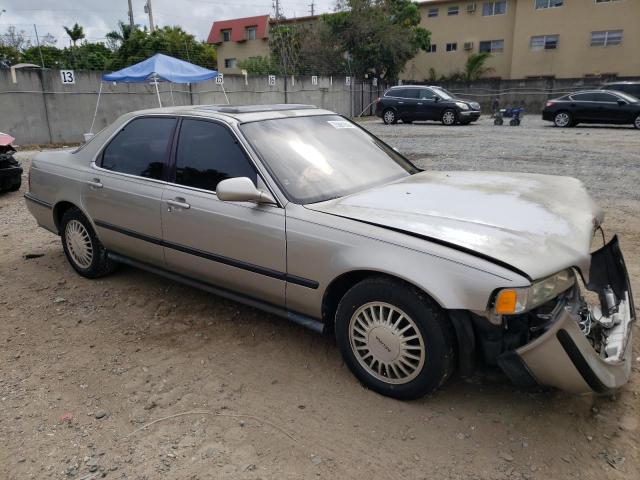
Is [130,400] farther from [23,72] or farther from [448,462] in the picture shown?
[23,72]

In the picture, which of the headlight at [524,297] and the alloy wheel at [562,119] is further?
the alloy wheel at [562,119]

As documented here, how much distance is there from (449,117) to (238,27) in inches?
1262

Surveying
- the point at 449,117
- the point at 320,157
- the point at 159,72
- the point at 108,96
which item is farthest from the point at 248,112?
the point at 449,117

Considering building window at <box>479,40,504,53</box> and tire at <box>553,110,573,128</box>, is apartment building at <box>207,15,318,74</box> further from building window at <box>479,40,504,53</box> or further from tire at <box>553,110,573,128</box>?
tire at <box>553,110,573,128</box>

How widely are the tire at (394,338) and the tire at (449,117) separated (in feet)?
64.6

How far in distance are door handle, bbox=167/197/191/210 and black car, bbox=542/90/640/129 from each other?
59.9 feet

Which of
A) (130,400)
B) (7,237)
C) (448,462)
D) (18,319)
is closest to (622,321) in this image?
(448,462)

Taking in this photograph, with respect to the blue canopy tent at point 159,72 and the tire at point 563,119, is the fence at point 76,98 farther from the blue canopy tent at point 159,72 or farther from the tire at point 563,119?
the tire at point 563,119

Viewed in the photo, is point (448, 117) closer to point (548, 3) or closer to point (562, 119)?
point (562, 119)

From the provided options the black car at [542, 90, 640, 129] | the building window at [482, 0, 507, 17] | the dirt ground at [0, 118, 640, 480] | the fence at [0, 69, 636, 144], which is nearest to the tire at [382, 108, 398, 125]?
the fence at [0, 69, 636, 144]

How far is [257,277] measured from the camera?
328 centimetres

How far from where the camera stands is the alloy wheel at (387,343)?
2717 mm

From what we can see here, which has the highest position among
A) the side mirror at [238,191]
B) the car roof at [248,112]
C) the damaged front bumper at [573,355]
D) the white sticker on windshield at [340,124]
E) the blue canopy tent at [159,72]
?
the blue canopy tent at [159,72]

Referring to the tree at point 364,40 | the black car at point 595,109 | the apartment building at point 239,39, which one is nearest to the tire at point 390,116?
the black car at point 595,109
